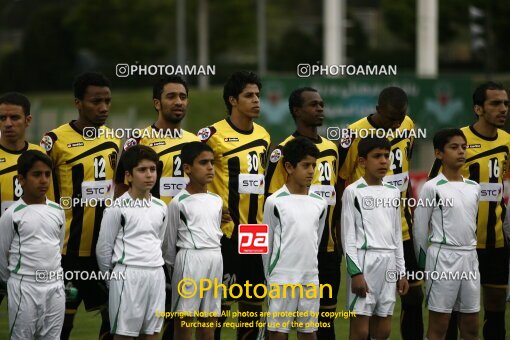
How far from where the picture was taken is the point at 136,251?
7.76 m

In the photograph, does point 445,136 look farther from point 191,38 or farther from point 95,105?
point 191,38

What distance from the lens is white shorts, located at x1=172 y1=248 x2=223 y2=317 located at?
799cm

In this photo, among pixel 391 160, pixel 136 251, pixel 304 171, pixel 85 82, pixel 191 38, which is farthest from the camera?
pixel 191 38

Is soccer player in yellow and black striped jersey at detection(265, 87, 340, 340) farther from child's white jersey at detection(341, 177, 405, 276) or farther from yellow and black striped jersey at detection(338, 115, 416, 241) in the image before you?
child's white jersey at detection(341, 177, 405, 276)

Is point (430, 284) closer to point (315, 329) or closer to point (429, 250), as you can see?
point (429, 250)

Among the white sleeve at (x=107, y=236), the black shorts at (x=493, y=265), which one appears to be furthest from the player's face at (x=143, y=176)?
the black shorts at (x=493, y=265)

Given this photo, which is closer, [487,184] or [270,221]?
[270,221]

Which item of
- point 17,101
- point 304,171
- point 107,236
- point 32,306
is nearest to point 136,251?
point 107,236

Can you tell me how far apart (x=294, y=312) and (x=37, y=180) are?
2072 millimetres

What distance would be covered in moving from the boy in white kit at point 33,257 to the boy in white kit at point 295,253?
153cm

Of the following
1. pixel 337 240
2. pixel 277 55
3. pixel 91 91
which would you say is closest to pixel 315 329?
pixel 337 240

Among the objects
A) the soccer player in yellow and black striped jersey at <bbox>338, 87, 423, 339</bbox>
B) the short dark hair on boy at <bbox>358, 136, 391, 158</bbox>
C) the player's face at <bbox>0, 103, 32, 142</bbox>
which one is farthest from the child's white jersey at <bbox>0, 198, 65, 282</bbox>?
the soccer player in yellow and black striped jersey at <bbox>338, 87, 423, 339</bbox>

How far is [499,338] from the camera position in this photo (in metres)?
9.10

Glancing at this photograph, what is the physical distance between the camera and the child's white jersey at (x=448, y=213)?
27.9 ft
